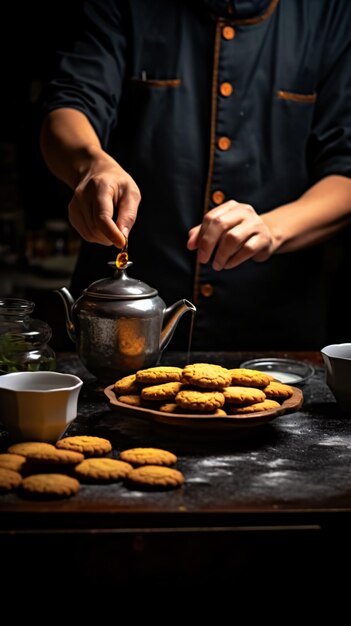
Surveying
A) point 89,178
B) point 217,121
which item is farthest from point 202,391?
point 217,121

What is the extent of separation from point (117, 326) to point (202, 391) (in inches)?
12.7

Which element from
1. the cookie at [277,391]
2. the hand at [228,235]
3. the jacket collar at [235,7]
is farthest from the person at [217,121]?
the cookie at [277,391]

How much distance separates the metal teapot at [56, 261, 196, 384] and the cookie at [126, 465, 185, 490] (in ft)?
1.63

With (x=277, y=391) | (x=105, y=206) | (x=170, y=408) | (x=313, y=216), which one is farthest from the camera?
(x=313, y=216)

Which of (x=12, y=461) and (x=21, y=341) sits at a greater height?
(x=21, y=341)

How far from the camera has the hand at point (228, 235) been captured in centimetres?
194

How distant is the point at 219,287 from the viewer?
8.54 feet

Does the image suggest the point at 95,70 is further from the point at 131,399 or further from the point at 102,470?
the point at 102,470

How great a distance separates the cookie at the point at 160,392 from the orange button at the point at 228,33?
139 centimetres

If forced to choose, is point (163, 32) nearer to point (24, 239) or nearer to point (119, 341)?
point (119, 341)

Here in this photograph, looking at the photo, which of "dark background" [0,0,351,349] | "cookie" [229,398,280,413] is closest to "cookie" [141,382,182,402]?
"cookie" [229,398,280,413]

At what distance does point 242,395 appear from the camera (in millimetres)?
1478
